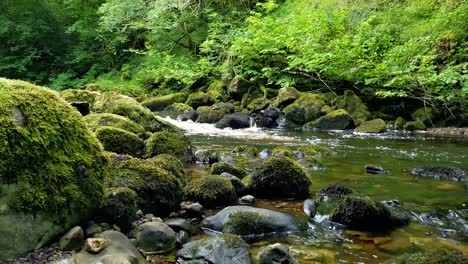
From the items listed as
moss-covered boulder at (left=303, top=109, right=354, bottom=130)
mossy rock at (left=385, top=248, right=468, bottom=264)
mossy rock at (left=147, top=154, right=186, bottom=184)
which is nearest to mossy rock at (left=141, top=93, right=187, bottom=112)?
moss-covered boulder at (left=303, top=109, right=354, bottom=130)

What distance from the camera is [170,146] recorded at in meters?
8.57

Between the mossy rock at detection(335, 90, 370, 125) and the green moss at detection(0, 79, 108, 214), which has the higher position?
the green moss at detection(0, 79, 108, 214)

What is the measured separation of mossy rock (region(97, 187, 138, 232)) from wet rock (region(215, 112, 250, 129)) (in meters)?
10.6

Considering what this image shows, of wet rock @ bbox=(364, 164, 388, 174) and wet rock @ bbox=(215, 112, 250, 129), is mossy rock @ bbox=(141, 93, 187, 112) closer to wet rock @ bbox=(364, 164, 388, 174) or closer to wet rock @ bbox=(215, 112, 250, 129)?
wet rock @ bbox=(215, 112, 250, 129)

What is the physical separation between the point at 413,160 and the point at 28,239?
25.3 feet

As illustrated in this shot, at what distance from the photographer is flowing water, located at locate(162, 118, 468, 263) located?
4480 millimetres

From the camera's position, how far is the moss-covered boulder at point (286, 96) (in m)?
16.4

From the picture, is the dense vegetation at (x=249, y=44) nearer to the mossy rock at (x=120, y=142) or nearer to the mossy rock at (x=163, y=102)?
the mossy rock at (x=163, y=102)

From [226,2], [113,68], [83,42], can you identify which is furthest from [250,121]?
[83,42]

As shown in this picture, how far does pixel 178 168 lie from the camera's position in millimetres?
6488

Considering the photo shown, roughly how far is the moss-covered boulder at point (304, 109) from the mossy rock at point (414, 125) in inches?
113

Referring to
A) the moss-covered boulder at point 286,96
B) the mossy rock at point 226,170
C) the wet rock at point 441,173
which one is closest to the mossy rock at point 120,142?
the mossy rock at point 226,170

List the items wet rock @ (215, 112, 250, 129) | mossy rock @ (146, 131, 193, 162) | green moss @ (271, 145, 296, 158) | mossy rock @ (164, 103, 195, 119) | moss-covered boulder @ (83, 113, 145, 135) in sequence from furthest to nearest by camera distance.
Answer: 1. mossy rock @ (164, 103, 195, 119)
2. wet rock @ (215, 112, 250, 129)
3. green moss @ (271, 145, 296, 158)
4. moss-covered boulder @ (83, 113, 145, 135)
5. mossy rock @ (146, 131, 193, 162)

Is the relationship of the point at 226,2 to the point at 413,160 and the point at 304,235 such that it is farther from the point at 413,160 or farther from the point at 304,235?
the point at 304,235
